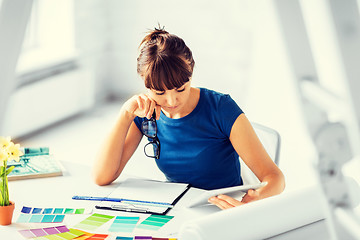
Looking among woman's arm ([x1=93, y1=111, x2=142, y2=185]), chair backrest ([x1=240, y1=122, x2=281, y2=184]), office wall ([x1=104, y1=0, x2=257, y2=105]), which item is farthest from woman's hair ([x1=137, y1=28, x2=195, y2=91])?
office wall ([x1=104, y1=0, x2=257, y2=105])

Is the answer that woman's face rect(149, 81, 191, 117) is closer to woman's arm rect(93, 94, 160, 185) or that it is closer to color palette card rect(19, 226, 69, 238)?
woman's arm rect(93, 94, 160, 185)

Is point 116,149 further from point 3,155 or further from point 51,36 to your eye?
point 51,36

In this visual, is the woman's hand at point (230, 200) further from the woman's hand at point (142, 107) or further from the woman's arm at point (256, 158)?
the woman's hand at point (142, 107)

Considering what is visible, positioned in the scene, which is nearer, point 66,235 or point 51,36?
point 66,235

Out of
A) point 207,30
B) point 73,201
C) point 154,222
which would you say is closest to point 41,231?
point 73,201

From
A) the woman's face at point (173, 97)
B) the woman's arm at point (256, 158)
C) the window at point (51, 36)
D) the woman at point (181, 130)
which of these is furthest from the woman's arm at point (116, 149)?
the window at point (51, 36)

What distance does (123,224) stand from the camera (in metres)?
1.57

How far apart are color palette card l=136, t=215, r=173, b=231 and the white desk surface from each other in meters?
0.02

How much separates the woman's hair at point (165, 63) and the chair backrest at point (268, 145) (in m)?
0.50

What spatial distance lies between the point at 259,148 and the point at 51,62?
3134mm

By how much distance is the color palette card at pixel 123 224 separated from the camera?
5.04 feet

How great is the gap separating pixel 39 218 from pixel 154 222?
0.35 metres

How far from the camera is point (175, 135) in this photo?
6.57ft

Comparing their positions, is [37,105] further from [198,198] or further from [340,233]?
[340,233]
